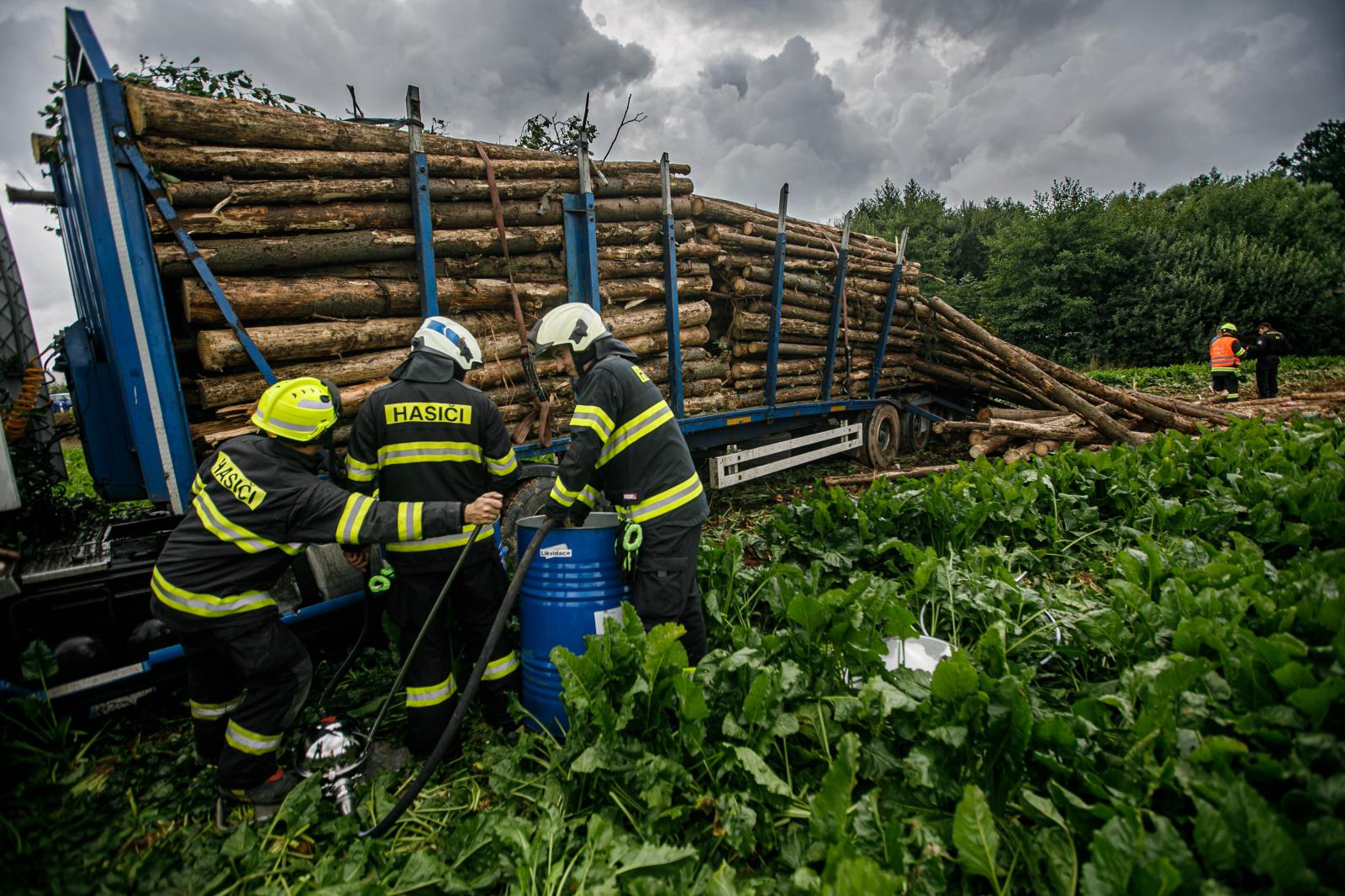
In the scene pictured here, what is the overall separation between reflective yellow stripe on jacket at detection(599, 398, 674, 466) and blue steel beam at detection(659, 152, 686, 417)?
8.88 ft

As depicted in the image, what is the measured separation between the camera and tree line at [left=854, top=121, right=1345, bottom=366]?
990 inches

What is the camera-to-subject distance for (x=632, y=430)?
3273mm

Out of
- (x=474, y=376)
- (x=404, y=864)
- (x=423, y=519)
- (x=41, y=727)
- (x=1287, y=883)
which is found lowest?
(x=404, y=864)

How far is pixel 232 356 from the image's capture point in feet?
11.8

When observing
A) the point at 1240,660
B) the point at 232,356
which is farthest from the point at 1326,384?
the point at 232,356

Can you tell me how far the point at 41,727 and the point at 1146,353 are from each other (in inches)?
1271

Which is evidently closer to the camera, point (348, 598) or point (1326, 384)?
point (348, 598)

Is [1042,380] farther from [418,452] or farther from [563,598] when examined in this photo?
[418,452]

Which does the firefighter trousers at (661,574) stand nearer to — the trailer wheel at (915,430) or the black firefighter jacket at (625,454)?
the black firefighter jacket at (625,454)

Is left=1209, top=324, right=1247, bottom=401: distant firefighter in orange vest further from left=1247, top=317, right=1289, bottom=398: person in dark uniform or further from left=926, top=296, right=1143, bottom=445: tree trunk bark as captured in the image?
left=926, top=296, right=1143, bottom=445: tree trunk bark

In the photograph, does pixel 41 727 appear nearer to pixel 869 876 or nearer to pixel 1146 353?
pixel 869 876

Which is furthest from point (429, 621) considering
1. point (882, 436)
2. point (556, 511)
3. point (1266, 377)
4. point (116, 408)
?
point (1266, 377)

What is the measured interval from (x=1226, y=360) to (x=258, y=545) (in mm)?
18162

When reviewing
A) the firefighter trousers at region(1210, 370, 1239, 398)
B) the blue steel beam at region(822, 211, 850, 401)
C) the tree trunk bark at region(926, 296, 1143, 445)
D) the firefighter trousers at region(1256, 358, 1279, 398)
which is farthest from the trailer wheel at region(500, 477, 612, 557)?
the firefighter trousers at region(1256, 358, 1279, 398)
